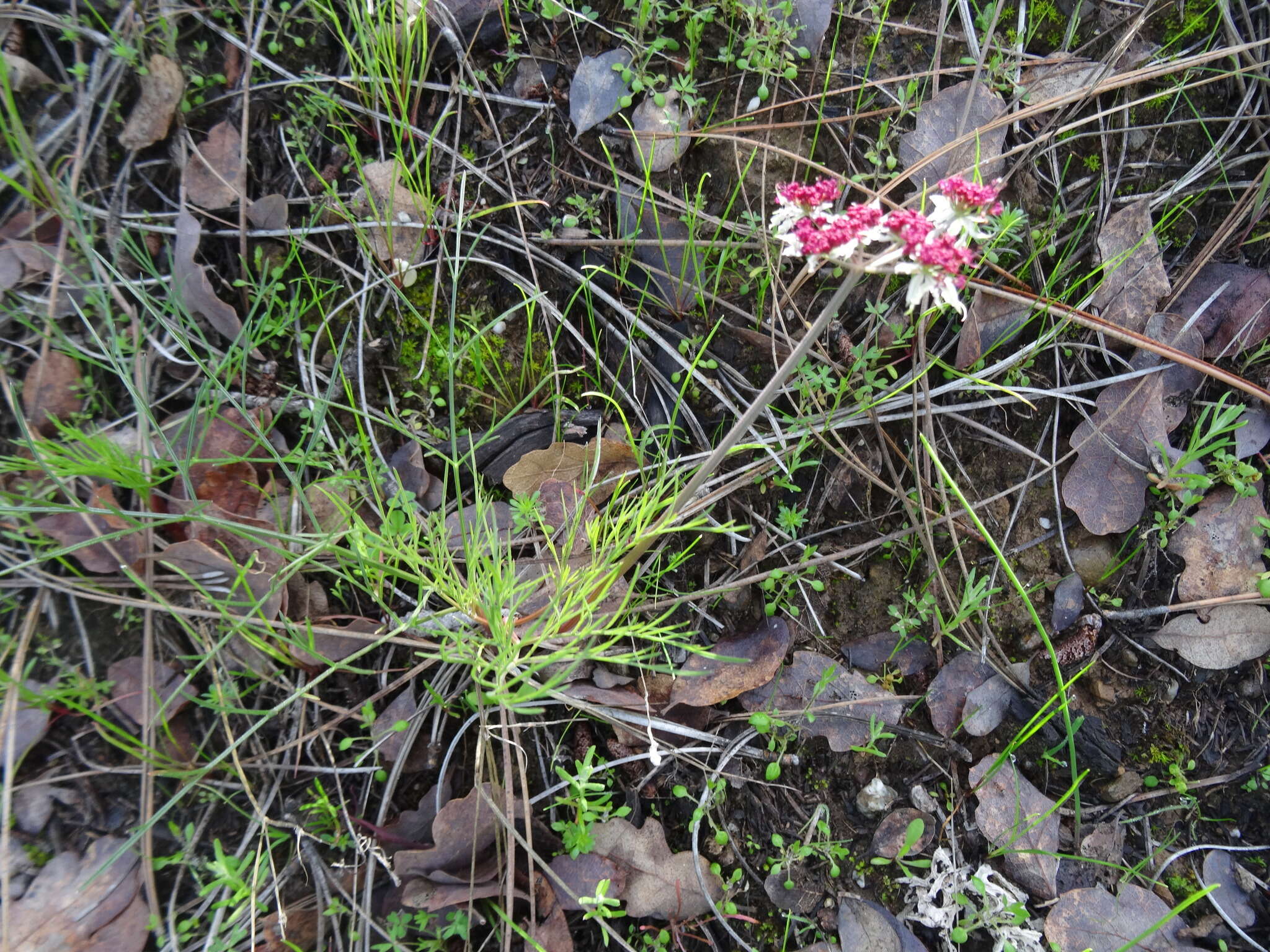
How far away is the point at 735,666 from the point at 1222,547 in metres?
1.48

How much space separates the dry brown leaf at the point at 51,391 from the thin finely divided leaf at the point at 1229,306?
11.1 ft

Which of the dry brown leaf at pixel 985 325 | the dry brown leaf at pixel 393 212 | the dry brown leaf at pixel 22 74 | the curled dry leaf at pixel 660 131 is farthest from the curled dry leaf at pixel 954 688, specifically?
the dry brown leaf at pixel 22 74

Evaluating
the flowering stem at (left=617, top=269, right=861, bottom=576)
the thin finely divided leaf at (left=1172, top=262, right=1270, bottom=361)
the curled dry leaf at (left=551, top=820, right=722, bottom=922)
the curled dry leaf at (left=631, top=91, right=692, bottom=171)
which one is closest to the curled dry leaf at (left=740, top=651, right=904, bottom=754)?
the curled dry leaf at (left=551, top=820, right=722, bottom=922)

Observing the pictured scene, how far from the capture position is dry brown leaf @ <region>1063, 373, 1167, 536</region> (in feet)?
7.47

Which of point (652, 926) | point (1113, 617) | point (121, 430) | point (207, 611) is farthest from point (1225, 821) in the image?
point (121, 430)

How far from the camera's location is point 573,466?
230 centimetres

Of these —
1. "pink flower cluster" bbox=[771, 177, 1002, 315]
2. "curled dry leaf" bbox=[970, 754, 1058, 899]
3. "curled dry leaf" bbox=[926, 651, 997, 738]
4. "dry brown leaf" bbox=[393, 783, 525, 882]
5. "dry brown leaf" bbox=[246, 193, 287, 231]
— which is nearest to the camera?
"pink flower cluster" bbox=[771, 177, 1002, 315]

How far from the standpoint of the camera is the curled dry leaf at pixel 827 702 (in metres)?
2.18

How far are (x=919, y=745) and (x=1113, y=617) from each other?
2.30ft

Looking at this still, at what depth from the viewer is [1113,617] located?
7.47ft

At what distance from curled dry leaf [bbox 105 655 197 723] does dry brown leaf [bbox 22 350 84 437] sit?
77 cm

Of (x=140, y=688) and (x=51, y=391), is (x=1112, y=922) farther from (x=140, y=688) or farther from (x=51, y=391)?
(x=51, y=391)

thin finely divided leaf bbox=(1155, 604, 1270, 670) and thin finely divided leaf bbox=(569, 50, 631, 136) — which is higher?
thin finely divided leaf bbox=(569, 50, 631, 136)

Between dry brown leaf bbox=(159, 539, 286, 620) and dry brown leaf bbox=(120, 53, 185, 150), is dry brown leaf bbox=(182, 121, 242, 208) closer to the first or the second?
dry brown leaf bbox=(120, 53, 185, 150)
